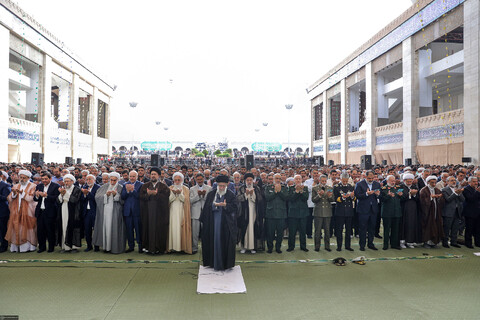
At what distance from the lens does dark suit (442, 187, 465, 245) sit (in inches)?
262

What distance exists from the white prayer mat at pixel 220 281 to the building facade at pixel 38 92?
55.1ft

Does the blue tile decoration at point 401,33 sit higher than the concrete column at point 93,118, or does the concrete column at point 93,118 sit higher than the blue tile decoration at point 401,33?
the blue tile decoration at point 401,33

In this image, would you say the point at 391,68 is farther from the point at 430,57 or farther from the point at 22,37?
the point at 22,37

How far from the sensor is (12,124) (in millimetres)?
18844

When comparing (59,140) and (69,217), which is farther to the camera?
(59,140)

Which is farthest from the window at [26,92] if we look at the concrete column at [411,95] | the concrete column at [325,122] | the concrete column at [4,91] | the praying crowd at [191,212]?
the concrete column at [325,122]

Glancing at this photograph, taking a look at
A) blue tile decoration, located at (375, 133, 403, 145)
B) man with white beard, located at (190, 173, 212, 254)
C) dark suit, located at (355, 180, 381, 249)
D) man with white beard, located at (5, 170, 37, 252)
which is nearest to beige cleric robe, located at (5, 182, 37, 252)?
man with white beard, located at (5, 170, 37, 252)

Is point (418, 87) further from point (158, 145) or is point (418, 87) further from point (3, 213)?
point (158, 145)

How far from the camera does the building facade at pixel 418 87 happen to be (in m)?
14.5

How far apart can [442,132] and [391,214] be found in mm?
12619

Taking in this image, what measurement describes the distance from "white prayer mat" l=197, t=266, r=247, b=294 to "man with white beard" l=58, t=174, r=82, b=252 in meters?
2.62

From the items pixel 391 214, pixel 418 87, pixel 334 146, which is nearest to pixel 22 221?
pixel 391 214

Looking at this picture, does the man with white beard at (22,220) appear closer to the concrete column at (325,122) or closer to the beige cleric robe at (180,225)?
the beige cleric robe at (180,225)

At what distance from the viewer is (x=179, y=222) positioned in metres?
6.25
